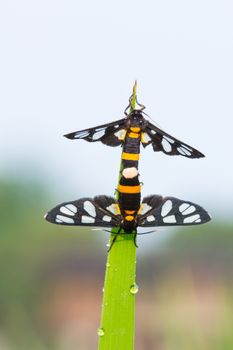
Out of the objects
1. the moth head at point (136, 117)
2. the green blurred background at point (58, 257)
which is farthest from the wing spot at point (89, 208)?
the green blurred background at point (58, 257)

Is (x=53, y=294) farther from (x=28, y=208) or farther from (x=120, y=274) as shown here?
(x=120, y=274)

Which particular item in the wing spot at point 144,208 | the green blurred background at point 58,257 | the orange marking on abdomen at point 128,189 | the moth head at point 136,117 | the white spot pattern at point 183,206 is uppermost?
the green blurred background at point 58,257

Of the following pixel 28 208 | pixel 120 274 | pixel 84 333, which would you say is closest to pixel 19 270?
pixel 28 208

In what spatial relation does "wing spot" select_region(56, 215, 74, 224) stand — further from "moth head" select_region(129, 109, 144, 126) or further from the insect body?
"moth head" select_region(129, 109, 144, 126)

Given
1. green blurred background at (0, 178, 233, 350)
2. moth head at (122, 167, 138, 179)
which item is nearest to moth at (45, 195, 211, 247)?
moth head at (122, 167, 138, 179)

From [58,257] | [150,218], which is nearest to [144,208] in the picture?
[150,218]

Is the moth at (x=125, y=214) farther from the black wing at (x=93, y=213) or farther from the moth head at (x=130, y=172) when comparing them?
the moth head at (x=130, y=172)

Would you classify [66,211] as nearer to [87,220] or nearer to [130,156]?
[87,220]
